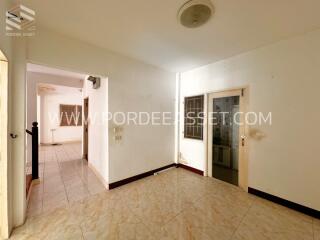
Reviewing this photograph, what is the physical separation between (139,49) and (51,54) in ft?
4.69

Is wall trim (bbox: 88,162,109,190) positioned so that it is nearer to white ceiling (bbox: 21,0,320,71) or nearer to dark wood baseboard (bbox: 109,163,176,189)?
dark wood baseboard (bbox: 109,163,176,189)

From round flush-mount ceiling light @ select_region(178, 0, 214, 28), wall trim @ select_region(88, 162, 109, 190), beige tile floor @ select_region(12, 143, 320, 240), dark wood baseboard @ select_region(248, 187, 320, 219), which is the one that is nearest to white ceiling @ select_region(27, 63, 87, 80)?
wall trim @ select_region(88, 162, 109, 190)

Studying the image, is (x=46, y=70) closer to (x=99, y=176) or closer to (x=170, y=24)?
(x=99, y=176)

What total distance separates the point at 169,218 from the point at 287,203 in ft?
6.32

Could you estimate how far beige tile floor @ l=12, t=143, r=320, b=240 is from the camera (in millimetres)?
1714

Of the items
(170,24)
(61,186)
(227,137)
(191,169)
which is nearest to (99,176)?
(61,186)

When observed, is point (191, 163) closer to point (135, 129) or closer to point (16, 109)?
point (135, 129)

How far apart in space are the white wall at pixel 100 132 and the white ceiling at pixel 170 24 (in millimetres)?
980

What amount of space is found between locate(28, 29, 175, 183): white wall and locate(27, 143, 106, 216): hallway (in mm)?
604

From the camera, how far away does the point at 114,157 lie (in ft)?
9.43

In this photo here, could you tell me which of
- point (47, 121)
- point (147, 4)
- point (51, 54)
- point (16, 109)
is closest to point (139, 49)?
point (147, 4)

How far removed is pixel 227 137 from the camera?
3176 millimetres

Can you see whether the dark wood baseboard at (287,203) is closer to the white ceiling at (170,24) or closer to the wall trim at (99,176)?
the white ceiling at (170,24)

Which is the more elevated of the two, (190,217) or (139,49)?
(139,49)
